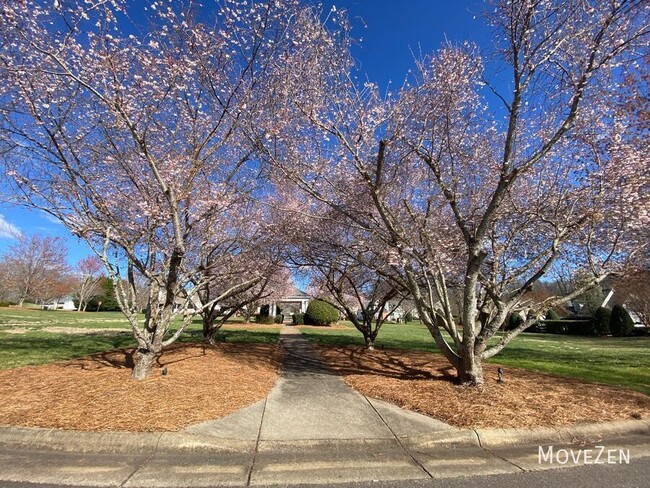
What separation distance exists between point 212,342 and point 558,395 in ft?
32.1

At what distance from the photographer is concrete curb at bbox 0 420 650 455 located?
3877 mm

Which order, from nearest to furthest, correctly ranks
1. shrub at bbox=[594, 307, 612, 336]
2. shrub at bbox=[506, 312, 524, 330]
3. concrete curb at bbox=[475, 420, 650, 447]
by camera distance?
concrete curb at bbox=[475, 420, 650, 447] < shrub at bbox=[594, 307, 612, 336] < shrub at bbox=[506, 312, 524, 330]

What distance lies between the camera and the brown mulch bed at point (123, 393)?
4320 mm

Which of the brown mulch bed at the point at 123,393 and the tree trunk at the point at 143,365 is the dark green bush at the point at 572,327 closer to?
the brown mulch bed at the point at 123,393

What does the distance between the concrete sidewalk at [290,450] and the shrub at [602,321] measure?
2941cm

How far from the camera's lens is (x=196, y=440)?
13.0 ft

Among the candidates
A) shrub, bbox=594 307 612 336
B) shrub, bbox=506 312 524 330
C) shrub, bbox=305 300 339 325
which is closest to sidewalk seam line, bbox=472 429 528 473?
shrub, bbox=305 300 339 325

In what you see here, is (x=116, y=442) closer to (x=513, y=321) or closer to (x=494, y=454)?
(x=494, y=454)

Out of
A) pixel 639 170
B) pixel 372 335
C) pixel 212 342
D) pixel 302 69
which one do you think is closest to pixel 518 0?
pixel 302 69

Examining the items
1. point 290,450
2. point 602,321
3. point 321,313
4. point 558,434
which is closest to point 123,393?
point 290,450

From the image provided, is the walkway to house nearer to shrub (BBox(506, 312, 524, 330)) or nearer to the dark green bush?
shrub (BBox(506, 312, 524, 330))

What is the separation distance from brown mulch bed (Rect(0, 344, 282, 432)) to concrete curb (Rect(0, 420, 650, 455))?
0.15 meters

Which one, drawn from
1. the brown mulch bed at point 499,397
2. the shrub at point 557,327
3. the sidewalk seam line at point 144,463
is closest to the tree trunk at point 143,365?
the sidewalk seam line at point 144,463

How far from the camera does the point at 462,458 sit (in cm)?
389
